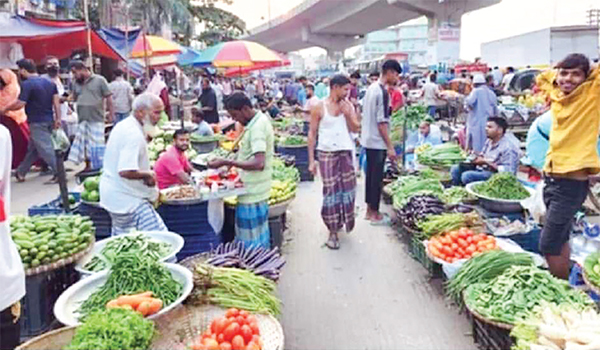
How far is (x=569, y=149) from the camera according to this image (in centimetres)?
404

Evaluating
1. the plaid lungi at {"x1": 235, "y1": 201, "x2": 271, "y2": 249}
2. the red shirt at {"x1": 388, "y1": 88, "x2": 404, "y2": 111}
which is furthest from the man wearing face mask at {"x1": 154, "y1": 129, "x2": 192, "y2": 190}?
the red shirt at {"x1": 388, "y1": 88, "x2": 404, "y2": 111}

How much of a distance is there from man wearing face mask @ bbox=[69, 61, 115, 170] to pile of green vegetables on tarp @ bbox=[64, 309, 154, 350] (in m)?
7.34

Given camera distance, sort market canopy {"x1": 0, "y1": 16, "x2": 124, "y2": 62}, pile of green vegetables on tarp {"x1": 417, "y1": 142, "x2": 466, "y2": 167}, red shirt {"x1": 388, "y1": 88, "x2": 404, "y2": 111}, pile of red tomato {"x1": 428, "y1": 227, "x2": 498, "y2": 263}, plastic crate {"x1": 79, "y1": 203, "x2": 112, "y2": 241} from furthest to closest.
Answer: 1. red shirt {"x1": 388, "y1": 88, "x2": 404, "y2": 111}
2. market canopy {"x1": 0, "y1": 16, "x2": 124, "y2": 62}
3. pile of green vegetables on tarp {"x1": 417, "y1": 142, "x2": 466, "y2": 167}
4. plastic crate {"x1": 79, "y1": 203, "x2": 112, "y2": 241}
5. pile of red tomato {"x1": 428, "y1": 227, "x2": 498, "y2": 263}

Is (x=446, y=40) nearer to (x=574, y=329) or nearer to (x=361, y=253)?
(x=361, y=253)

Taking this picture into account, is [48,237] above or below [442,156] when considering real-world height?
below

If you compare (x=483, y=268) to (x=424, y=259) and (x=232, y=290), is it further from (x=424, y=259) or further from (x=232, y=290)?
(x=232, y=290)

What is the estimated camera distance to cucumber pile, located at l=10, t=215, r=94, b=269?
3.66 m

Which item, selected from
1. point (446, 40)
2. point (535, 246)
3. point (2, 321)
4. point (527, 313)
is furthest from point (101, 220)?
point (446, 40)

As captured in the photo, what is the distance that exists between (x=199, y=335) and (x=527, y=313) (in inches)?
75.9

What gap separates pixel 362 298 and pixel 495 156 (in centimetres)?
308

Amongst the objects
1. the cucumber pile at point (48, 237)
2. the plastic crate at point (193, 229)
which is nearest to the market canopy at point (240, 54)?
the plastic crate at point (193, 229)

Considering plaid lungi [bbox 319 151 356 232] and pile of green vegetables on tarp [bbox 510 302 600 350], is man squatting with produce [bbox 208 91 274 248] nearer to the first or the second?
plaid lungi [bbox 319 151 356 232]

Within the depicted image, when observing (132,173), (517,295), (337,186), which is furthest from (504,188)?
(132,173)

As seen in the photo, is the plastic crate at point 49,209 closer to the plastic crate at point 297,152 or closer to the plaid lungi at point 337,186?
the plaid lungi at point 337,186
